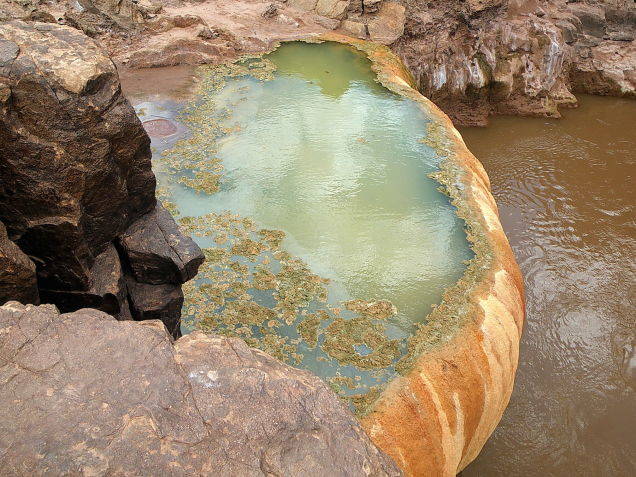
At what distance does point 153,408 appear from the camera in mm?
2037

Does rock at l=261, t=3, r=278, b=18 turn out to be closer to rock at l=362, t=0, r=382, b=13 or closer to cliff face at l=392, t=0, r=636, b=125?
rock at l=362, t=0, r=382, b=13

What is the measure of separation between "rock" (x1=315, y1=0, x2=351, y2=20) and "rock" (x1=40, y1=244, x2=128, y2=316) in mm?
8633

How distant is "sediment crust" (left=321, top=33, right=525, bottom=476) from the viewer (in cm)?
437

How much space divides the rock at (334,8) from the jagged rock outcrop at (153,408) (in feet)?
32.2

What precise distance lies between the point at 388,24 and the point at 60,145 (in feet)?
29.0

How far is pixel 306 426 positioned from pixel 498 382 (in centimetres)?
337

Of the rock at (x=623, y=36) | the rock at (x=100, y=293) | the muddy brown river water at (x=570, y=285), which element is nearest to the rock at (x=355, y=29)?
the muddy brown river water at (x=570, y=285)

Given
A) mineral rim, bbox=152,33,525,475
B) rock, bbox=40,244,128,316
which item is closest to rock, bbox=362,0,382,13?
mineral rim, bbox=152,33,525,475

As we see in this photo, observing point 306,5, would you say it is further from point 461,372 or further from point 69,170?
point 69,170

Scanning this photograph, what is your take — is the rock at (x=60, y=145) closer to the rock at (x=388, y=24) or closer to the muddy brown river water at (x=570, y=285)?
the muddy brown river water at (x=570, y=285)

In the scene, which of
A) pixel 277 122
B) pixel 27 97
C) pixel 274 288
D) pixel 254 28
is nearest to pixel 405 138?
pixel 277 122

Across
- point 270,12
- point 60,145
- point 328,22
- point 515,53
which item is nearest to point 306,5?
point 328,22

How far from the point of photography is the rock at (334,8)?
11117mm

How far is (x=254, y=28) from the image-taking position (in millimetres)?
10539
